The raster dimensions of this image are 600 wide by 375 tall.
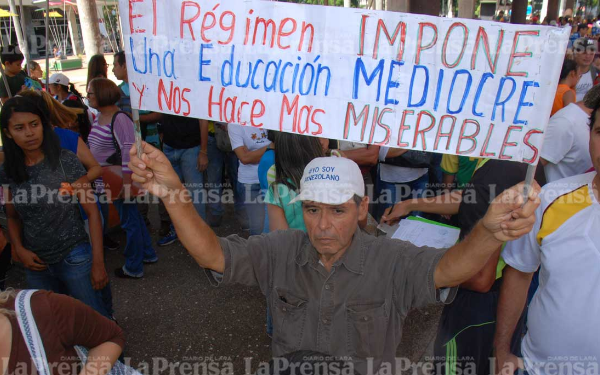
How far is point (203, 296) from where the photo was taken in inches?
164

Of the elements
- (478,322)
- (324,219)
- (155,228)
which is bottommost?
(155,228)

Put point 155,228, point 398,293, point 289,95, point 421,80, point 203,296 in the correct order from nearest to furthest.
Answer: point 421,80, point 289,95, point 398,293, point 203,296, point 155,228

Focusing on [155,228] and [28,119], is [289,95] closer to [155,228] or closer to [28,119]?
[28,119]

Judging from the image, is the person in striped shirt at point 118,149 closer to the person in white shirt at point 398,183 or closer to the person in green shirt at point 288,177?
the person in green shirt at point 288,177

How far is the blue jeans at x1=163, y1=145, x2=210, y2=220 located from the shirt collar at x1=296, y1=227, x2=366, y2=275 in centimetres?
324

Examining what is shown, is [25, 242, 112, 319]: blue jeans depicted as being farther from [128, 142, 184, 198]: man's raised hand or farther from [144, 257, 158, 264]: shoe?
[144, 257, 158, 264]: shoe

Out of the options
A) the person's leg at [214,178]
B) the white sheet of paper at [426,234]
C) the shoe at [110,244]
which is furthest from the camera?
A: the person's leg at [214,178]

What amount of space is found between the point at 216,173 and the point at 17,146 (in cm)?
268

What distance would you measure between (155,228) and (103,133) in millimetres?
1801

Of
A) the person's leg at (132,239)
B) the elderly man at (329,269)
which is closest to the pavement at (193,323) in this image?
the person's leg at (132,239)

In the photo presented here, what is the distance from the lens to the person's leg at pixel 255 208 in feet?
12.9

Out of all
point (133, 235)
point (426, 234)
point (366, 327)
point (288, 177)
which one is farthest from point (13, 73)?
point (366, 327)

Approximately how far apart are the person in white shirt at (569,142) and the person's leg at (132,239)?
3616mm

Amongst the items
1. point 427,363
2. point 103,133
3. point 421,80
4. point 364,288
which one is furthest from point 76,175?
point 427,363
